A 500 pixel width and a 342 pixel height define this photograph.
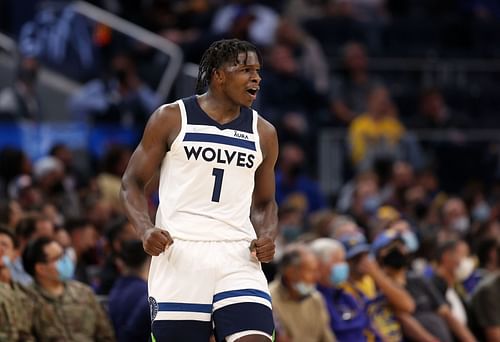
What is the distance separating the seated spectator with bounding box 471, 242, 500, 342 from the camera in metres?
11.4

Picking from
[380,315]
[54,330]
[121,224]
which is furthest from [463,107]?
[54,330]

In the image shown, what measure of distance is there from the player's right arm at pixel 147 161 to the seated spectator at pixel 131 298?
2163mm

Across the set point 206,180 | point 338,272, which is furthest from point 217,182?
Result: point 338,272

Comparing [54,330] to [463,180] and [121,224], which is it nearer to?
[121,224]

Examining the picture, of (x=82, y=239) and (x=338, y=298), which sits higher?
(x=82, y=239)

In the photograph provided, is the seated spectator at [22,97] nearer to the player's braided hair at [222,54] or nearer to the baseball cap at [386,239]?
the baseball cap at [386,239]

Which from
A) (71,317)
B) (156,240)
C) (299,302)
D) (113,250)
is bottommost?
(71,317)

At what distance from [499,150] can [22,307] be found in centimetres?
972

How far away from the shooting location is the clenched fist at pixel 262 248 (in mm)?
6754

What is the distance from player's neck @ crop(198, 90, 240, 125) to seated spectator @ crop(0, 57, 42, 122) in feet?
25.0

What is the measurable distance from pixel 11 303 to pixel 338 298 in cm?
310

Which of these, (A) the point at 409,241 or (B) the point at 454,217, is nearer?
(A) the point at 409,241

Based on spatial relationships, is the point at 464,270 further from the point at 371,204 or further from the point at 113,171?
the point at 113,171

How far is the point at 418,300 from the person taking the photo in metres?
11.1
